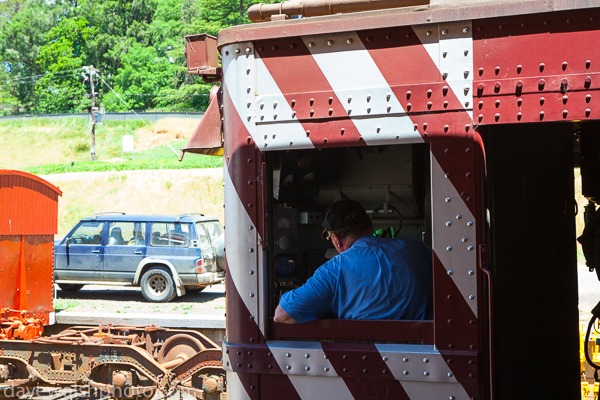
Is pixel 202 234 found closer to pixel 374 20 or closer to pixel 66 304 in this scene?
pixel 66 304

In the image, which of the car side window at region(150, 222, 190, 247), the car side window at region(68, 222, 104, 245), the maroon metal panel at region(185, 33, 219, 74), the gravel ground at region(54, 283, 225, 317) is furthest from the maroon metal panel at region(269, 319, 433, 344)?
the car side window at region(68, 222, 104, 245)

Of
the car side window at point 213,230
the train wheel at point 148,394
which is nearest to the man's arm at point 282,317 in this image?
the train wheel at point 148,394

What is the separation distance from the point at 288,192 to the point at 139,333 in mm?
4473

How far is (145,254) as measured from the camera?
536 inches

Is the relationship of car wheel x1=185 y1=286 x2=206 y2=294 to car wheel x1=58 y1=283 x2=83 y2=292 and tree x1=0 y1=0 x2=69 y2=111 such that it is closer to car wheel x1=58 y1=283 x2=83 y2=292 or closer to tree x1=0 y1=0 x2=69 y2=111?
car wheel x1=58 y1=283 x2=83 y2=292

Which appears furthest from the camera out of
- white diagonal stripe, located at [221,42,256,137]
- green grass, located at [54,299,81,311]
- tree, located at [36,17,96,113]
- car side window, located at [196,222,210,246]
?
tree, located at [36,17,96,113]

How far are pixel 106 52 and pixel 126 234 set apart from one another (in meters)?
60.5

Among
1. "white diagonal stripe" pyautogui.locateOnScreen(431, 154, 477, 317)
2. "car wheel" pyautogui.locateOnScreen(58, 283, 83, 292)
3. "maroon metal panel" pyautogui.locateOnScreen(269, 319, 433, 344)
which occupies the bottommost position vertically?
"car wheel" pyautogui.locateOnScreen(58, 283, 83, 292)

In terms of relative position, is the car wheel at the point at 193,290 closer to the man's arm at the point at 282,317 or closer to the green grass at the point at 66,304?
the green grass at the point at 66,304

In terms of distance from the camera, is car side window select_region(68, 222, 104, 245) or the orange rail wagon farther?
car side window select_region(68, 222, 104, 245)

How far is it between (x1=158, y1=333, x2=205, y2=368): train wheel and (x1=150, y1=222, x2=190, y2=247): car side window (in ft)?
21.4

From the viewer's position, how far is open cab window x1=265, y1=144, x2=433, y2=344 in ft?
11.9

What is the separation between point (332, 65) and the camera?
2.42 metres

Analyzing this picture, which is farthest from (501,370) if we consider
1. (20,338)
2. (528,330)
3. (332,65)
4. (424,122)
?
(20,338)
